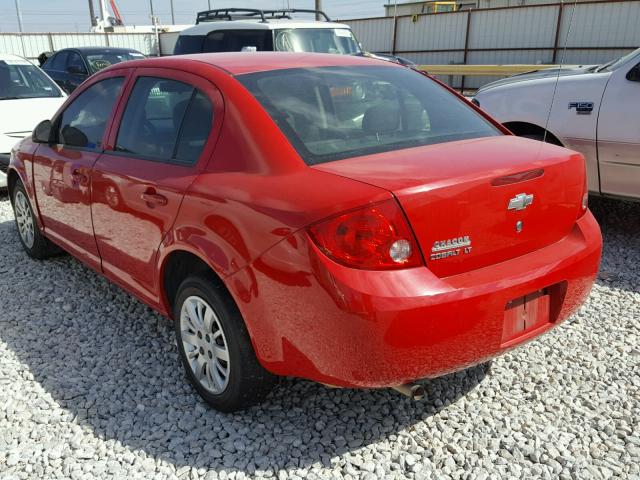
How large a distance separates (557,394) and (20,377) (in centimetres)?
281

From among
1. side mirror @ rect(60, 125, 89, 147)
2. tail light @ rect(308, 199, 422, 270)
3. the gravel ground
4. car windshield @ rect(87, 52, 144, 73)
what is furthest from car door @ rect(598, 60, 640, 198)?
car windshield @ rect(87, 52, 144, 73)

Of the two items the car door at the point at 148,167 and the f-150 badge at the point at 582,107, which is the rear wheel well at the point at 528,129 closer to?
the f-150 badge at the point at 582,107

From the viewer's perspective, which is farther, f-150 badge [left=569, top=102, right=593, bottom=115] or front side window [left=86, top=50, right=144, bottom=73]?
front side window [left=86, top=50, right=144, bottom=73]

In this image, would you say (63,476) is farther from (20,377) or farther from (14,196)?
(14,196)

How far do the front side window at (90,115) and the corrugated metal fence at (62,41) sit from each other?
29.5 meters

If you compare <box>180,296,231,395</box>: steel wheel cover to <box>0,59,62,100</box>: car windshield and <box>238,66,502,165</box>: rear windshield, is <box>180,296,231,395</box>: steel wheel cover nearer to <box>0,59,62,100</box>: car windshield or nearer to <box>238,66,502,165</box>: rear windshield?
<box>238,66,502,165</box>: rear windshield

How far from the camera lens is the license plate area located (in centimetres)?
248

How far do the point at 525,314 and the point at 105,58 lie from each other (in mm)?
11924

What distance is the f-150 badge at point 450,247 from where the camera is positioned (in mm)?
2316

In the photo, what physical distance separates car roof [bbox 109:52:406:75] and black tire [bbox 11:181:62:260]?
1.99 m

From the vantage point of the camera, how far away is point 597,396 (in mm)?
3066

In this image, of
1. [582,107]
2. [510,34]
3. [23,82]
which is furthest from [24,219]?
[510,34]

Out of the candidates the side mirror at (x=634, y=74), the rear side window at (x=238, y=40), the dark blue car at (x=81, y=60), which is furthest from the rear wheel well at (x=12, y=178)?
the dark blue car at (x=81, y=60)

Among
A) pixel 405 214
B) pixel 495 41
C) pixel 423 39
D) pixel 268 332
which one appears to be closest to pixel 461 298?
pixel 405 214
